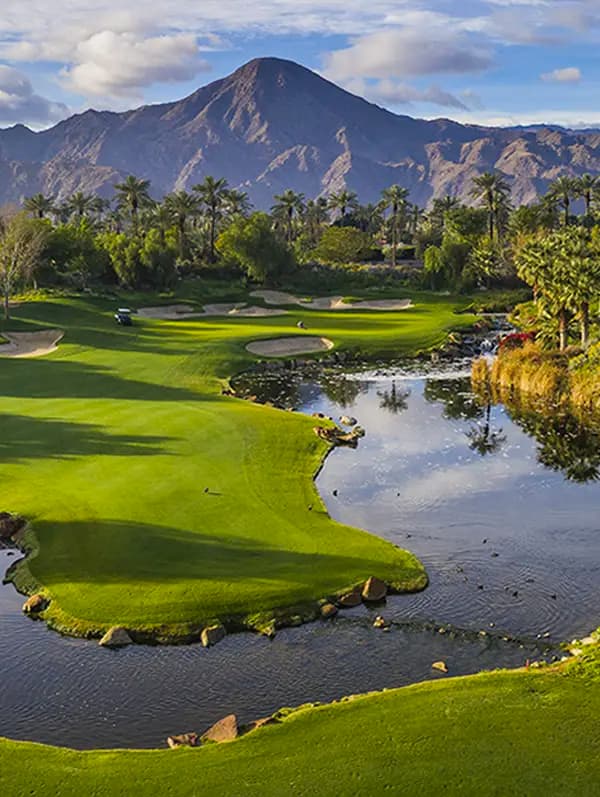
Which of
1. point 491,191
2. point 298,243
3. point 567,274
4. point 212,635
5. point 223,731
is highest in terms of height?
point 491,191

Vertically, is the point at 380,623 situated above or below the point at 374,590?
below

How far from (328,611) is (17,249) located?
71330 mm

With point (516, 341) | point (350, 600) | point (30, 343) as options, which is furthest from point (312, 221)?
point (350, 600)

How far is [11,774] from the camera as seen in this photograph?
1714cm

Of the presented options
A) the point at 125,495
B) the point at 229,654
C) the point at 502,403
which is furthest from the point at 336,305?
the point at 229,654

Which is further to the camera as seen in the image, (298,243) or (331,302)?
(298,243)

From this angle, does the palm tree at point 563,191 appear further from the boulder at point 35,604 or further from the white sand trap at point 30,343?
the boulder at point 35,604

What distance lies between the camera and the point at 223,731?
1894cm

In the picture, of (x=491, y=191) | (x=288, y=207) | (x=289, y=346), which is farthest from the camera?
(x=288, y=207)

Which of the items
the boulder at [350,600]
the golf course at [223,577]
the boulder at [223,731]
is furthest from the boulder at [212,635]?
the boulder at [223,731]

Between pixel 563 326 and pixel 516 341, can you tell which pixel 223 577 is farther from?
pixel 516 341

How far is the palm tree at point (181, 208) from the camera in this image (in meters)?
140

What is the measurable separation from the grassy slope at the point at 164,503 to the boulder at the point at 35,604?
47 centimetres

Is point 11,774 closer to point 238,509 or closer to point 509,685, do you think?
point 509,685
